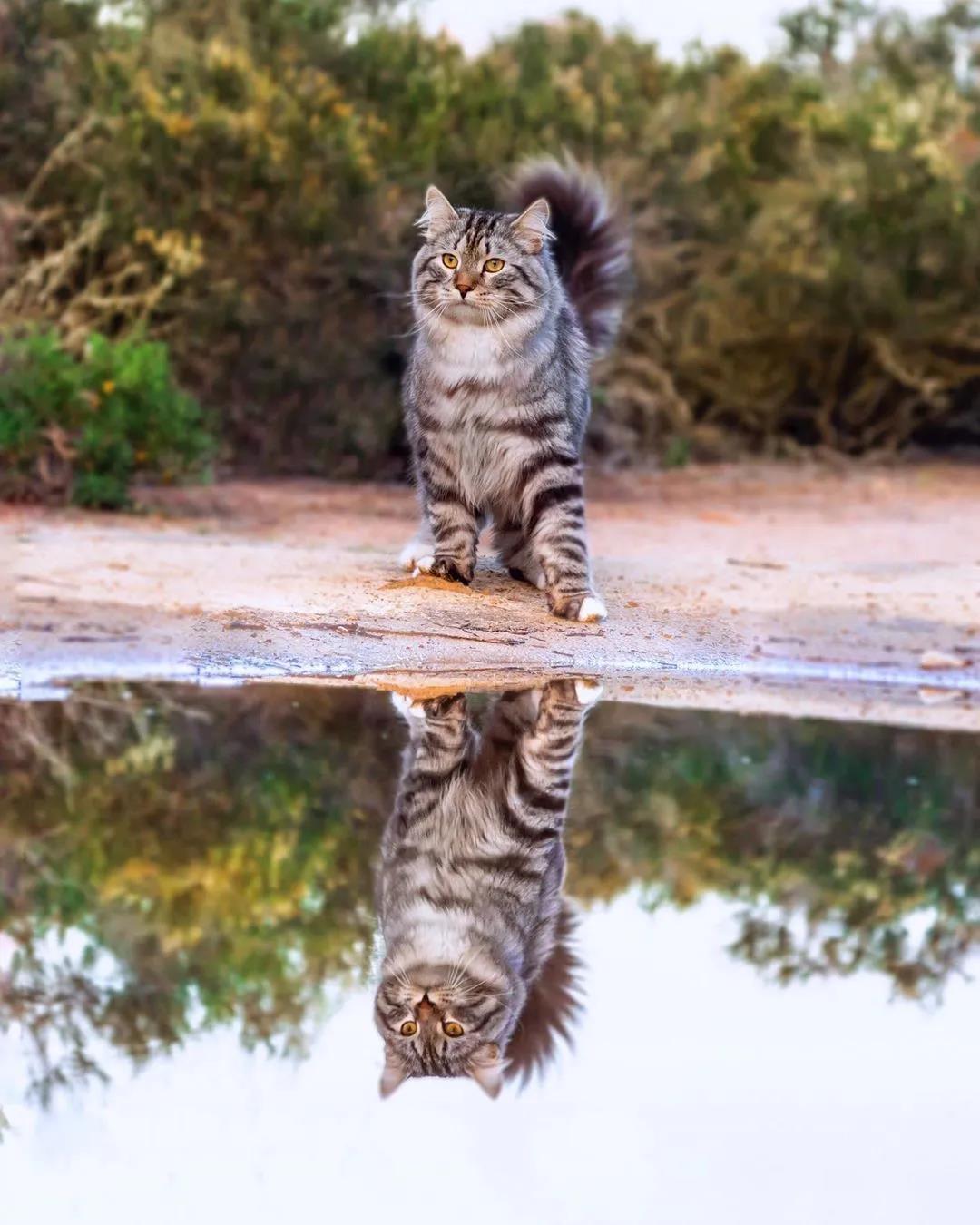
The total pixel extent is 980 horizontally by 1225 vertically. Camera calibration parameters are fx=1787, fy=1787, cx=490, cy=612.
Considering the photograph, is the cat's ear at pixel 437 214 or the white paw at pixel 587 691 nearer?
the white paw at pixel 587 691

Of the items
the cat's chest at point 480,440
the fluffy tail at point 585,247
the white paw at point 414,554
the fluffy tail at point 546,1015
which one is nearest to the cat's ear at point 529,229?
the cat's chest at point 480,440

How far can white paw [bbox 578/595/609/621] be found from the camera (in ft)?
18.5

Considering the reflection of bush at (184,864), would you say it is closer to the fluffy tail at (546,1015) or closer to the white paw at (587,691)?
the fluffy tail at (546,1015)

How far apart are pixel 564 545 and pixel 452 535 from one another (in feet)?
1.37

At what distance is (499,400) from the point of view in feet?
18.5

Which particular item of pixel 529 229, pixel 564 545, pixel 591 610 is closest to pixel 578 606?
pixel 591 610

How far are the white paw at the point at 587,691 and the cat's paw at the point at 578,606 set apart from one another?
335 mm

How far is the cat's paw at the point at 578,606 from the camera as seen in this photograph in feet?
18.6

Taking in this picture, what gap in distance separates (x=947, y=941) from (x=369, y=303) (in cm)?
722

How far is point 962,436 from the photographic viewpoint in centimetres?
1252

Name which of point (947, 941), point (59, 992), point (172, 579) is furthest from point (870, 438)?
point (59, 992)

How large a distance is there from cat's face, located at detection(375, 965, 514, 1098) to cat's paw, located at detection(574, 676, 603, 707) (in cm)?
222

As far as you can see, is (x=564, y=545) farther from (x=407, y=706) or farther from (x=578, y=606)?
(x=407, y=706)

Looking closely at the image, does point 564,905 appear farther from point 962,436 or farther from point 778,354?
point 962,436
